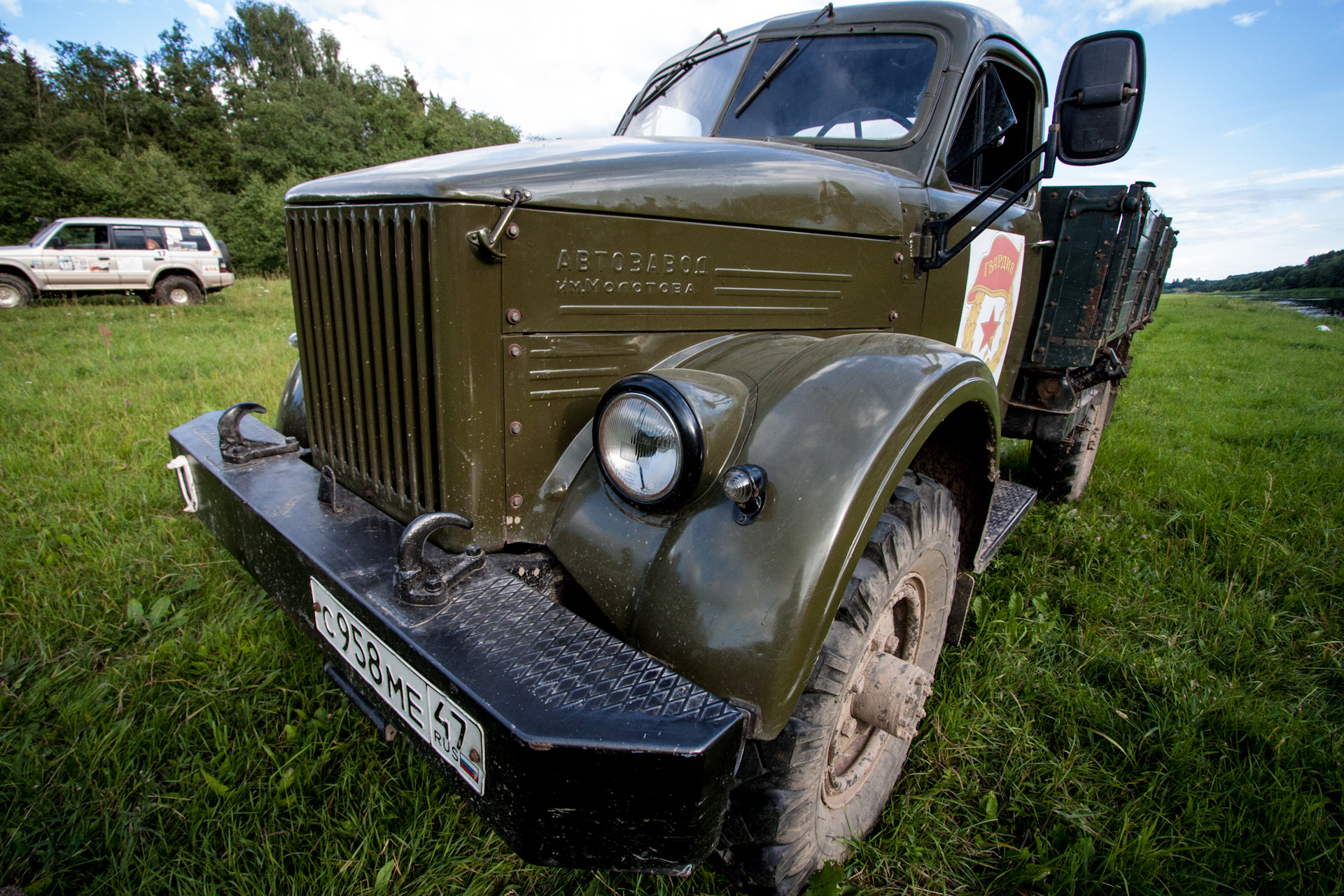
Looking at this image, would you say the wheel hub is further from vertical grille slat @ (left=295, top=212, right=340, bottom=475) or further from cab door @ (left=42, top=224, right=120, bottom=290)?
cab door @ (left=42, top=224, right=120, bottom=290)

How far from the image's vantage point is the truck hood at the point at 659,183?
1388 mm

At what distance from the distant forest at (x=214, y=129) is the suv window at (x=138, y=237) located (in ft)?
29.7

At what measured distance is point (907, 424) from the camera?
1447 millimetres

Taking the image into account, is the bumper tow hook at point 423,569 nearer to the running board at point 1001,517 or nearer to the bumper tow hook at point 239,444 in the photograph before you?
the bumper tow hook at point 239,444

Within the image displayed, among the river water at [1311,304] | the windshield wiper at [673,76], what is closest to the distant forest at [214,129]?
the windshield wiper at [673,76]

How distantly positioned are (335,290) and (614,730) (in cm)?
132

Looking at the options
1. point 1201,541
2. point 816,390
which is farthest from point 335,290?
point 1201,541

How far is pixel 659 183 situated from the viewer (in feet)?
5.13

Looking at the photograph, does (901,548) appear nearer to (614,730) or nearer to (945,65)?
(614,730)

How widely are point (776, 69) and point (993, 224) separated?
1073 millimetres

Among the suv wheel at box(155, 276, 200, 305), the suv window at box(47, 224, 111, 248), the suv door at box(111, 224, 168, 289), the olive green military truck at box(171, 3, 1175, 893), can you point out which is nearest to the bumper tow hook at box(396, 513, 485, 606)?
the olive green military truck at box(171, 3, 1175, 893)

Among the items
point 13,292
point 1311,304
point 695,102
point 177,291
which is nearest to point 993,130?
point 695,102

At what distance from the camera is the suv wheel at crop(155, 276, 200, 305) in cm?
1341

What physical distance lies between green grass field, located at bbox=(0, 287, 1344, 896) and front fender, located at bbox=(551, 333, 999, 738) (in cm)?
71
